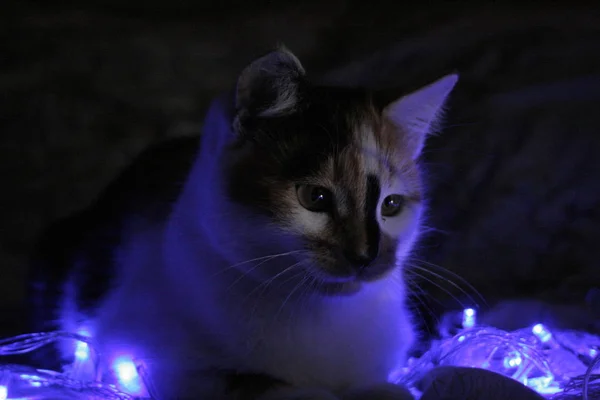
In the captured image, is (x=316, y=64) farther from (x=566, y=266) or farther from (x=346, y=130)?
(x=566, y=266)

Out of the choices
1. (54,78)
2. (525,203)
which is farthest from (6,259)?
(525,203)

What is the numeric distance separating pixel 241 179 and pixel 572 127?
0.83m

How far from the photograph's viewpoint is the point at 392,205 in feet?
3.47

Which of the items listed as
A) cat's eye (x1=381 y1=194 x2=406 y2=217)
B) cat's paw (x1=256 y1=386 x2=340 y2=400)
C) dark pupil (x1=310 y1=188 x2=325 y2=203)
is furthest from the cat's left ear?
cat's paw (x1=256 y1=386 x2=340 y2=400)

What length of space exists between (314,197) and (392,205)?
0.18 metres

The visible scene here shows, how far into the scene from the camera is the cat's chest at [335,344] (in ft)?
3.26

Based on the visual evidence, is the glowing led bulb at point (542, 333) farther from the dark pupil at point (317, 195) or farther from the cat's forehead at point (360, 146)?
the dark pupil at point (317, 195)

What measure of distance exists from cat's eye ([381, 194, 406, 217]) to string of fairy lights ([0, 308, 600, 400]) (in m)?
0.31

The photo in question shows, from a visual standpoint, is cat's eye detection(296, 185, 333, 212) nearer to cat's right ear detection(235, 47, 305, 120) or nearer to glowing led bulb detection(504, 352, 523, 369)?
cat's right ear detection(235, 47, 305, 120)

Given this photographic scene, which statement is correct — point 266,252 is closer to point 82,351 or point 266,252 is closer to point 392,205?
point 392,205

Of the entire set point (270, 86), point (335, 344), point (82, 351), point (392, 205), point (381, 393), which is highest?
point (270, 86)

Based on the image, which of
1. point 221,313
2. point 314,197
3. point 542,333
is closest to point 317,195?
point 314,197

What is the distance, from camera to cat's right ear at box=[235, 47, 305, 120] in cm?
90

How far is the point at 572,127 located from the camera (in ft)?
4.31
